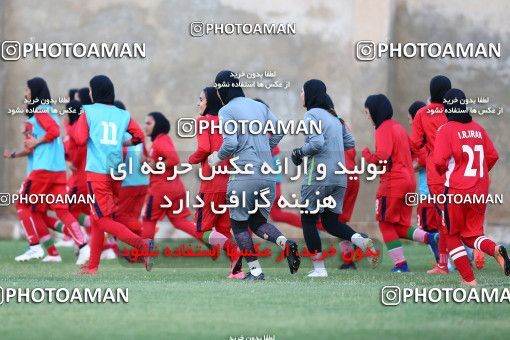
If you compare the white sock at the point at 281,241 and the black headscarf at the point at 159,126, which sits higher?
the black headscarf at the point at 159,126

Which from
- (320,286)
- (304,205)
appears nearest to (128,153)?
(304,205)

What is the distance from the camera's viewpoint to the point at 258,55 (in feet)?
69.8

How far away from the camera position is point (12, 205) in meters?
21.6

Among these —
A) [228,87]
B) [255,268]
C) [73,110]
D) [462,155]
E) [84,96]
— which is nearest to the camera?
→ [462,155]

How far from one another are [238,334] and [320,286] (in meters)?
3.21

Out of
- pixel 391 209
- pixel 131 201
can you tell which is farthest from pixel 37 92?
pixel 391 209

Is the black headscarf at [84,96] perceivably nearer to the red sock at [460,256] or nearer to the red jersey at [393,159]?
the red jersey at [393,159]

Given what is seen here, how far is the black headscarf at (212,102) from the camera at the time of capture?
44.8 feet

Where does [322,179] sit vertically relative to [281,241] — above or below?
above

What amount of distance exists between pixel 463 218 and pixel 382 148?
2.42 metres

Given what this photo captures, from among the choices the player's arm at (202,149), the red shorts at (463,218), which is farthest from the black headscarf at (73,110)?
the red shorts at (463,218)

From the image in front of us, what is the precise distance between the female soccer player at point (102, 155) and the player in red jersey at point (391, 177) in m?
2.90

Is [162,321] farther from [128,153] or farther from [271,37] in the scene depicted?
[271,37]

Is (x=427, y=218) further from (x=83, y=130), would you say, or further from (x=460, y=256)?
(x=83, y=130)
